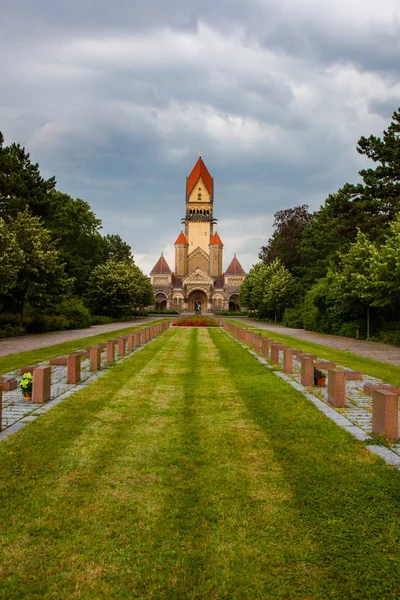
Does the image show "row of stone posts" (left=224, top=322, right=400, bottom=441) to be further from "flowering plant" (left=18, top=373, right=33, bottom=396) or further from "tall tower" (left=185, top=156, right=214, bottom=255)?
"tall tower" (left=185, top=156, right=214, bottom=255)

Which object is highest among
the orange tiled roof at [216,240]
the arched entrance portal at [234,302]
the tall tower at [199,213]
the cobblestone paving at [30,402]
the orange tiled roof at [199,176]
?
the orange tiled roof at [199,176]

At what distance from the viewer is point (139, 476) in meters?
4.78

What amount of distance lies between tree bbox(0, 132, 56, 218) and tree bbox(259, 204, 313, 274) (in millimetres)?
31857

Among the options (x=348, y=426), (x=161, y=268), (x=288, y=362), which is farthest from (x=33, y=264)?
(x=161, y=268)

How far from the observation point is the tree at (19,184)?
95.3 ft

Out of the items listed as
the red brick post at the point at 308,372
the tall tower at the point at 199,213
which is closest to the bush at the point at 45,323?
the red brick post at the point at 308,372

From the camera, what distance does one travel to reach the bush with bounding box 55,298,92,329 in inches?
1352

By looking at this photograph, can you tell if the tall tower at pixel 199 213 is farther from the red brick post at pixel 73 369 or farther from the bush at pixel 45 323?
the red brick post at pixel 73 369

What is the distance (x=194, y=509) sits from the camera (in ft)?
13.1

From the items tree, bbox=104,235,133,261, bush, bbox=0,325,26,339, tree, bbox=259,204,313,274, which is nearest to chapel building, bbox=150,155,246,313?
tree, bbox=104,235,133,261

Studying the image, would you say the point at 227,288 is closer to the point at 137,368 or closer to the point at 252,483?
the point at 137,368

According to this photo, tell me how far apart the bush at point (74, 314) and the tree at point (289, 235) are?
27.7m

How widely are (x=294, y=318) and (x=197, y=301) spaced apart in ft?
190

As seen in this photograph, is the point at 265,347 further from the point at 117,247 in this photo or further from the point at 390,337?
the point at 117,247
